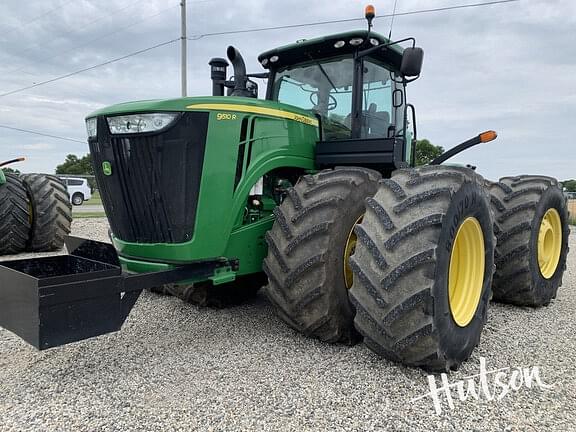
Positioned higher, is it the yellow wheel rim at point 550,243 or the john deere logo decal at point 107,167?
the john deere logo decal at point 107,167

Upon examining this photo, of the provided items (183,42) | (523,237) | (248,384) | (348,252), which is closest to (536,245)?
(523,237)

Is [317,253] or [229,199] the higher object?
[229,199]

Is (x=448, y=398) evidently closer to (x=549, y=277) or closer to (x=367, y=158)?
(x=367, y=158)

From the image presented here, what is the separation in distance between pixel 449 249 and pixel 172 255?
1809 mm

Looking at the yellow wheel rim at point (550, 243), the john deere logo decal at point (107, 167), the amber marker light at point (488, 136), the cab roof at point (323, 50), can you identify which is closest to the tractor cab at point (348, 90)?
the cab roof at point (323, 50)

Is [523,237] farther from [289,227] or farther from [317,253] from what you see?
[289,227]

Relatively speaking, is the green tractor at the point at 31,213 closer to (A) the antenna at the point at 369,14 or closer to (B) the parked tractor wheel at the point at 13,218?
(B) the parked tractor wheel at the point at 13,218

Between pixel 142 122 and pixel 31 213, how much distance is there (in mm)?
5545

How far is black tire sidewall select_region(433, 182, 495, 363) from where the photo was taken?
2.80 meters

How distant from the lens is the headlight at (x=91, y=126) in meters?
3.22

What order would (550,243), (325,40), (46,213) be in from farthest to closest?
(46,213)
(550,243)
(325,40)

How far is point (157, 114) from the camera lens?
2.93 meters

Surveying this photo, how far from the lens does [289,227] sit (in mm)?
3242

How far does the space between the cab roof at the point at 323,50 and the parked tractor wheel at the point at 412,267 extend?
145 cm
